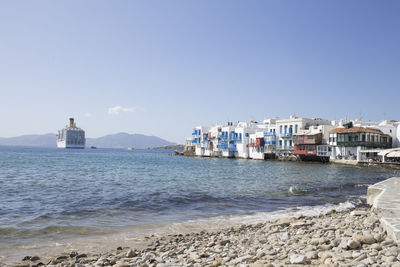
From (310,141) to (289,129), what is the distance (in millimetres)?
8383

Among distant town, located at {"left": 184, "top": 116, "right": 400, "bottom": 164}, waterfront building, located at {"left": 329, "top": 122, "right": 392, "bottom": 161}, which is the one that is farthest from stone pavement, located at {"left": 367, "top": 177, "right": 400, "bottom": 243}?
waterfront building, located at {"left": 329, "top": 122, "right": 392, "bottom": 161}

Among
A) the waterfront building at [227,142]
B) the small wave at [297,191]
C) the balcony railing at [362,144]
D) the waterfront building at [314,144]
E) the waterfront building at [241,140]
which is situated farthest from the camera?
the waterfront building at [227,142]

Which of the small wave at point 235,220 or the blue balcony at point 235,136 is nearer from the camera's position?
the small wave at point 235,220

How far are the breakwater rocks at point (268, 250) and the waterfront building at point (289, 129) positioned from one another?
208ft

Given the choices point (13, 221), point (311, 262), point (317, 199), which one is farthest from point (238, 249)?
point (317, 199)

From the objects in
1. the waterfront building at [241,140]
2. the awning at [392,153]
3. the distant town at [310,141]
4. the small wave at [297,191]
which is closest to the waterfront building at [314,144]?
the distant town at [310,141]

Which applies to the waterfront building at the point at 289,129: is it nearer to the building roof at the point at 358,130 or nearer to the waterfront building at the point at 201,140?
the building roof at the point at 358,130

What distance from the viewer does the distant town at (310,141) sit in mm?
57906

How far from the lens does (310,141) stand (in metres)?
65.6

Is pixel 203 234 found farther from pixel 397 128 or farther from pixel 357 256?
pixel 397 128

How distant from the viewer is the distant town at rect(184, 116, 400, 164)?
57906 millimetres

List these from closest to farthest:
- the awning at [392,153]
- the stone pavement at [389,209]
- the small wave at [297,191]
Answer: the stone pavement at [389,209] < the small wave at [297,191] < the awning at [392,153]

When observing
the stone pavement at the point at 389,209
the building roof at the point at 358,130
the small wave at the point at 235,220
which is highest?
the building roof at the point at 358,130

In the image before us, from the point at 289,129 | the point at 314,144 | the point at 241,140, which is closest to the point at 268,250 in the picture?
the point at 314,144
